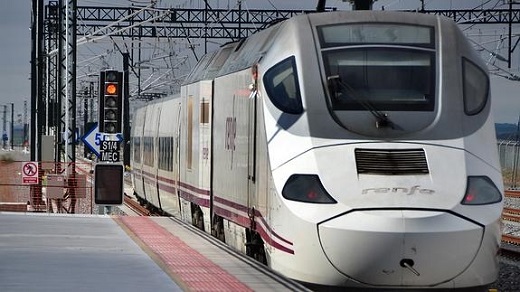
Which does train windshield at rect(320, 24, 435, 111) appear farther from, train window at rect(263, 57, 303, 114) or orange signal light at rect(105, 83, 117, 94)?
orange signal light at rect(105, 83, 117, 94)

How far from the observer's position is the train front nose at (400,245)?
9734 mm

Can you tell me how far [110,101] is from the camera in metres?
24.3

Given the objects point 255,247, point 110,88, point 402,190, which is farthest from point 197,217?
point 402,190

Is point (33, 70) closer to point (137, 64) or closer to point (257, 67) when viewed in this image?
point (137, 64)

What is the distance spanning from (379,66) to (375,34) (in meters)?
0.46

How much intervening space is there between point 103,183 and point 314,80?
12.8 m

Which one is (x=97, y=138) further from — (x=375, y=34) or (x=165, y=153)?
(x=375, y=34)

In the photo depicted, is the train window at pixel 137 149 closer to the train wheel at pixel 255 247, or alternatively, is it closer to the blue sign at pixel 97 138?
the blue sign at pixel 97 138

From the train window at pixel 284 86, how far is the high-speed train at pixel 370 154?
0.02 metres

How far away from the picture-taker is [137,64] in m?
56.2

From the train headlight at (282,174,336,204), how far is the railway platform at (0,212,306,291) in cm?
87

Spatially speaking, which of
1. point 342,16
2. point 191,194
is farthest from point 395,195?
point 191,194

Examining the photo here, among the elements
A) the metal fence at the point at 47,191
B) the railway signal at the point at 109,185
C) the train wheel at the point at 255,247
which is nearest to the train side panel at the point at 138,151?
the metal fence at the point at 47,191

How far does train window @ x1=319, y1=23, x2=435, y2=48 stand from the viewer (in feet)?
37.7
